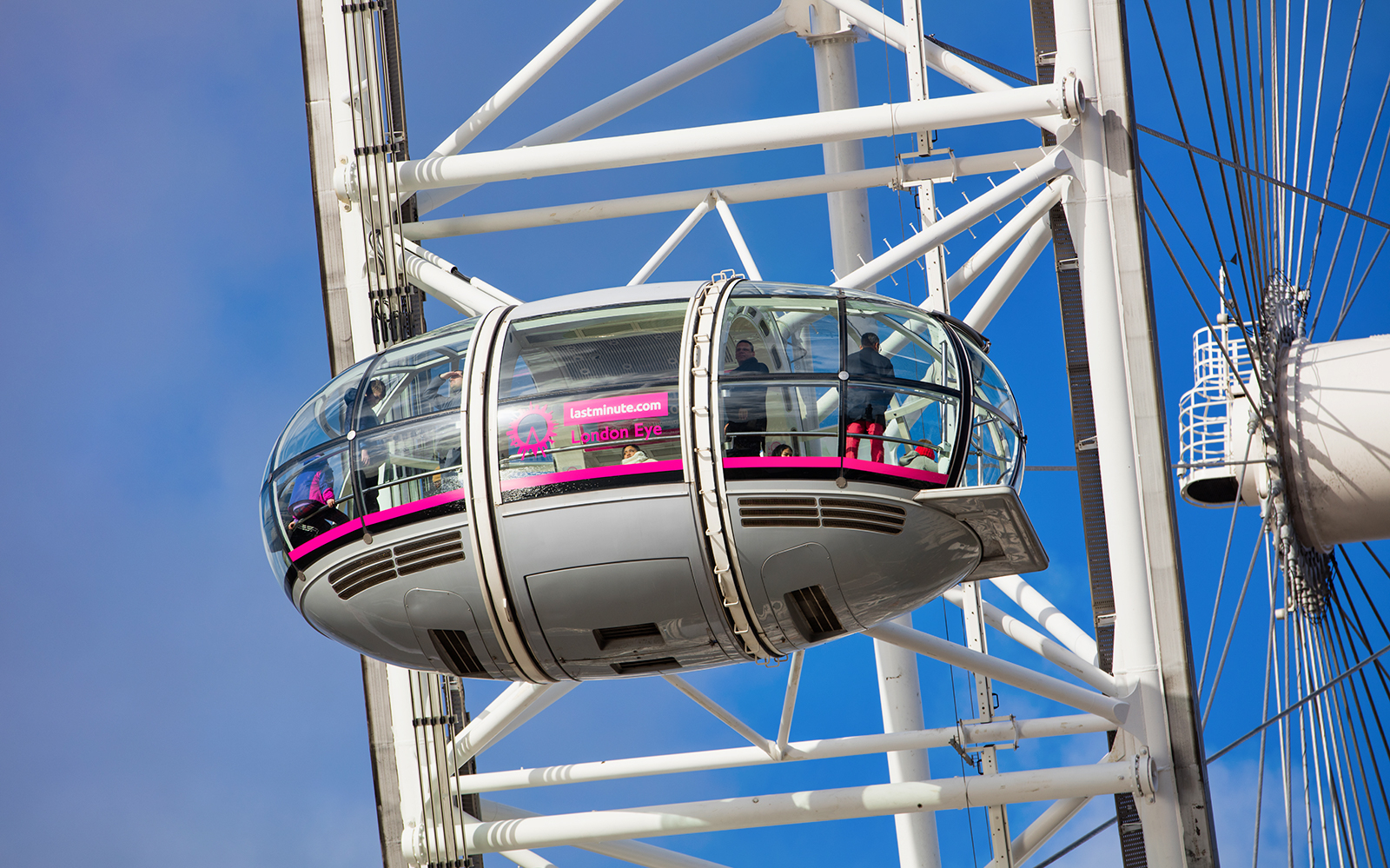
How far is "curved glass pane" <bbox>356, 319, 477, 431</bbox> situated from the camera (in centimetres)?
1322

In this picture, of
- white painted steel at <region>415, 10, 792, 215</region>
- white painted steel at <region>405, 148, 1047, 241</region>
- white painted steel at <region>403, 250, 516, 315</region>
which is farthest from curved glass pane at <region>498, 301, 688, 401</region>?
white painted steel at <region>405, 148, 1047, 241</region>

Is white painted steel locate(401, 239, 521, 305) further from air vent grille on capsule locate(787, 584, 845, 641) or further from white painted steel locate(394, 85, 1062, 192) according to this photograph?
air vent grille on capsule locate(787, 584, 845, 641)

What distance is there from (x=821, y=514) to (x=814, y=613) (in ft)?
3.16

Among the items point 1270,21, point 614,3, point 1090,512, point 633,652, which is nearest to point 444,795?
point 633,652

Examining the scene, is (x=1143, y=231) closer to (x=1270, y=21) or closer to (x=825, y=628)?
(x=1270, y=21)

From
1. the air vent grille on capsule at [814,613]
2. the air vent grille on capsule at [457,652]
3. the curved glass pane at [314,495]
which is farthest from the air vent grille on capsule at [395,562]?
the air vent grille on capsule at [814,613]

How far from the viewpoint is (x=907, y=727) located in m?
21.9

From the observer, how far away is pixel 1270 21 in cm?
1917

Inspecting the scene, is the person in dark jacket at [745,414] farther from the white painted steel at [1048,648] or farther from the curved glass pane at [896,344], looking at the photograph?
the white painted steel at [1048,648]

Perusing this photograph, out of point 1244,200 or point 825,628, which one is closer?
point 825,628

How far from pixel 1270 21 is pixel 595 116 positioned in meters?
8.11

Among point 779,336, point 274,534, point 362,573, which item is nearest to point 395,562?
point 362,573

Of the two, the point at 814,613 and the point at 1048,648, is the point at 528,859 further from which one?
the point at 814,613

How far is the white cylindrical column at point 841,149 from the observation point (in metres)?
23.0
